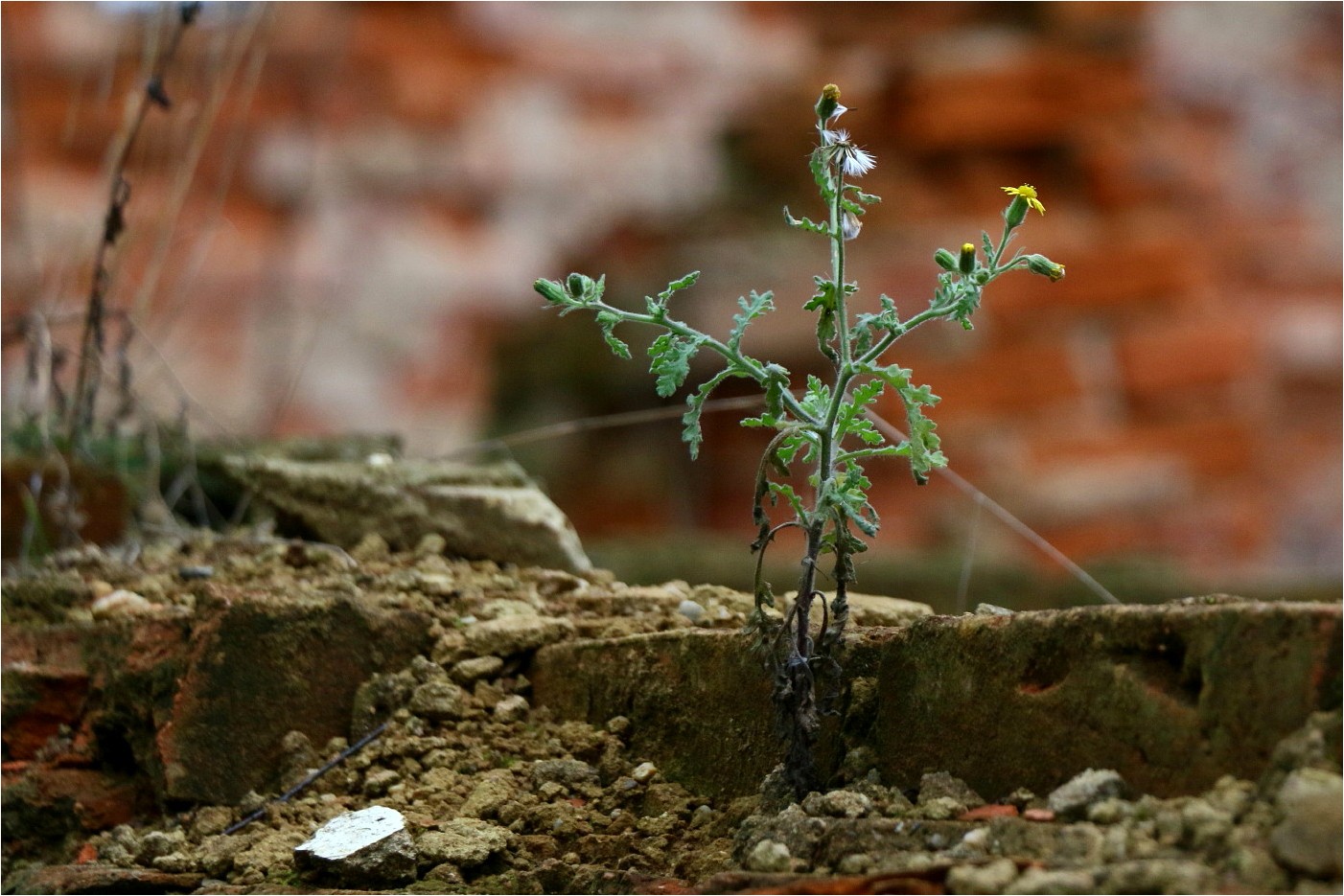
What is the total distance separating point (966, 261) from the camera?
0.94m

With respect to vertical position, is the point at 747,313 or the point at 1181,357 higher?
the point at 1181,357

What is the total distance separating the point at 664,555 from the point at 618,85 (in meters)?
4.01

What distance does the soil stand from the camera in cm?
78

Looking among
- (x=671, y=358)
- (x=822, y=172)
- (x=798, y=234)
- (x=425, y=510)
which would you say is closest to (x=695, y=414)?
(x=671, y=358)

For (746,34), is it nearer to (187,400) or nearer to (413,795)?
(187,400)

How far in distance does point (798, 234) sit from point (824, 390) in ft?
15.6

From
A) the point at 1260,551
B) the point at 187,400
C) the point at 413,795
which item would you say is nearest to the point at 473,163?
the point at 1260,551

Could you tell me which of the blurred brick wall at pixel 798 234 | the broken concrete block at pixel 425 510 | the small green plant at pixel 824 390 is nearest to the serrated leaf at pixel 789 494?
the small green plant at pixel 824 390

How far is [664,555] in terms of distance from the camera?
2322mm

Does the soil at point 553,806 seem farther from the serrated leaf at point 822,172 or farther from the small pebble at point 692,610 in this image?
the serrated leaf at point 822,172

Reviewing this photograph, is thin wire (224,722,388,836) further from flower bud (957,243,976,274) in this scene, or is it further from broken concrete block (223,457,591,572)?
flower bud (957,243,976,274)

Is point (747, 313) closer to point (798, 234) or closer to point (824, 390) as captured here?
point (824, 390)

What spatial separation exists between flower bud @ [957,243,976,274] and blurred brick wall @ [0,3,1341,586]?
162 inches

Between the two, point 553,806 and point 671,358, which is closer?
point 671,358
